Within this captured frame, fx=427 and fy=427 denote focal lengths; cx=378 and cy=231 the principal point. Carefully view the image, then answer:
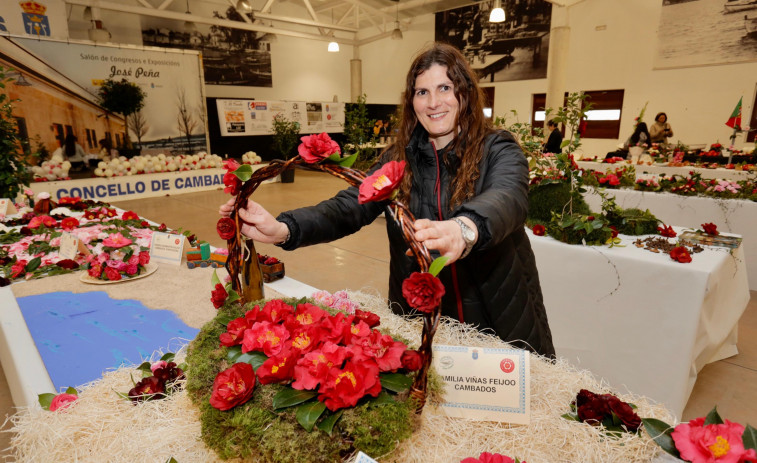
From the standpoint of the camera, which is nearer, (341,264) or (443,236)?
(443,236)

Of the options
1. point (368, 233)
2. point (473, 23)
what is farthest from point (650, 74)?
point (368, 233)

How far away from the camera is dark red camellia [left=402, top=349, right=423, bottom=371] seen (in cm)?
67

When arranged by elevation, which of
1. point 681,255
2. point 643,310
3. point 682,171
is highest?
point 682,171

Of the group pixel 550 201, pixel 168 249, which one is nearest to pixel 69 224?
pixel 168 249

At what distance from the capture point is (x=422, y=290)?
0.61m

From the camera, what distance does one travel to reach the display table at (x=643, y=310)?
2.00 m

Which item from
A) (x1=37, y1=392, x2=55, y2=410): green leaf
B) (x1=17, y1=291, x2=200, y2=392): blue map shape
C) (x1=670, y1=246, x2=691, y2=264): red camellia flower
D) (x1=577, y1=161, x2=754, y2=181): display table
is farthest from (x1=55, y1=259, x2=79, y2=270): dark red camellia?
(x1=577, y1=161, x2=754, y2=181): display table

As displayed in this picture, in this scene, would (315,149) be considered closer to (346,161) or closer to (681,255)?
(346,161)

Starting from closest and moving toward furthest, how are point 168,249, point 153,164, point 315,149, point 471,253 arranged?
point 315,149 < point 471,253 < point 168,249 < point 153,164

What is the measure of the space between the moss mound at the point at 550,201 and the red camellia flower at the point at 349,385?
7.63 ft

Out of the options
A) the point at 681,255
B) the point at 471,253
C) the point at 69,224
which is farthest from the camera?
the point at 69,224

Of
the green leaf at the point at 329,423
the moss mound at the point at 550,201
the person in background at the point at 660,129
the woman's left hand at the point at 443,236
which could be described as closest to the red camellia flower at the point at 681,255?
the moss mound at the point at 550,201

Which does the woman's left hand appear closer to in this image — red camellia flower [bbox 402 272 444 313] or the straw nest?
red camellia flower [bbox 402 272 444 313]

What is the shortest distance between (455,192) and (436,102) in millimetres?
250
